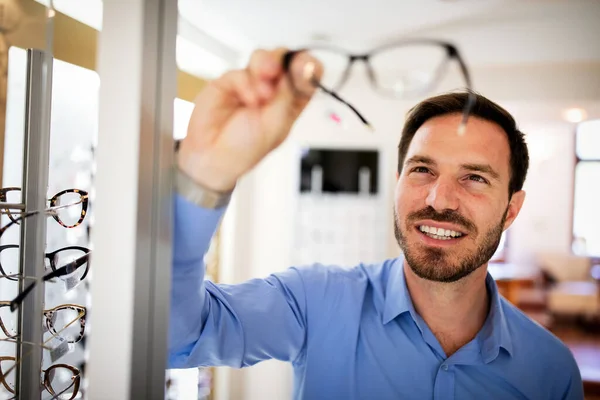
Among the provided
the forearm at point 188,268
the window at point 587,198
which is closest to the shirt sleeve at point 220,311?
the forearm at point 188,268

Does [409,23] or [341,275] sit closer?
A: [409,23]

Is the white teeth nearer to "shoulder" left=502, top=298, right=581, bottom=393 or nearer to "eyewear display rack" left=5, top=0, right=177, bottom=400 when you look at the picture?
"shoulder" left=502, top=298, right=581, bottom=393

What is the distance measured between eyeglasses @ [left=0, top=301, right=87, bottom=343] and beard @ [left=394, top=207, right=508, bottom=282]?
447 millimetres

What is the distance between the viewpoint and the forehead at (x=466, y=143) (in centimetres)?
52

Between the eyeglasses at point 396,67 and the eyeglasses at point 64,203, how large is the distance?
33cm

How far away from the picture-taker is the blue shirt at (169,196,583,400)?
1.96 feet

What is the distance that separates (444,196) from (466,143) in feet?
0.23

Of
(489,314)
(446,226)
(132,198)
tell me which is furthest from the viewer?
(489,314)

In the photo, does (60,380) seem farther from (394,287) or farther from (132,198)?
(394,287)

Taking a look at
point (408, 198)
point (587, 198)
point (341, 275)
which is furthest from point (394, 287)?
point (587, 198)

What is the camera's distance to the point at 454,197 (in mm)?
530

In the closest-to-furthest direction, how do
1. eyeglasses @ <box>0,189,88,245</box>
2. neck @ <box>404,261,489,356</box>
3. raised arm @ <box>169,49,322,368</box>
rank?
1. raised arm @ <box>169,49,322,368</box>
2. eyeglasses @ <box>0,189,88,245</box>
3. neck @ <box>404,261,489,356</box>

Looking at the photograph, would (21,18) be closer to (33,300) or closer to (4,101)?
(4,101)

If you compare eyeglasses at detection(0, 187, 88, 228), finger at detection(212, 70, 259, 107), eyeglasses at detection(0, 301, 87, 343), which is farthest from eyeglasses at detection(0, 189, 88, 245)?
finger at detection(212, 70, 259, 107)
